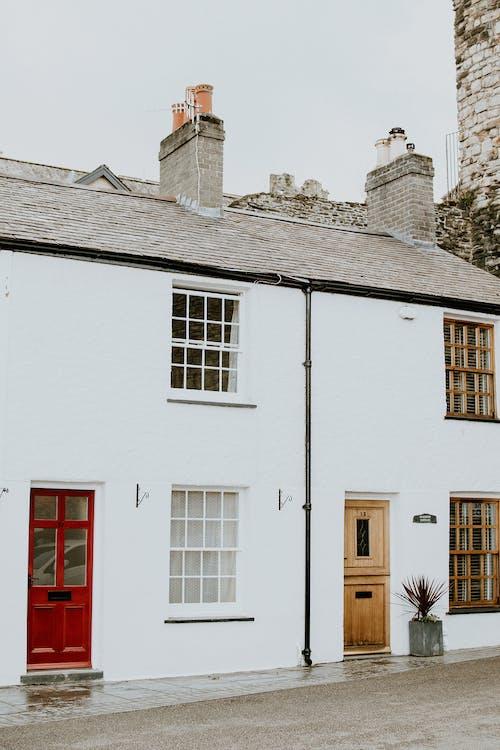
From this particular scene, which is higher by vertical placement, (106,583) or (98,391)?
(98,391)

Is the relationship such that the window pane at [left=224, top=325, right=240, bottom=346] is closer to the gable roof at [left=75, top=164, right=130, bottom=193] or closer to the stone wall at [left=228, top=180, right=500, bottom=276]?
the stone wall at [left=228, top=180, right=500, bottom=276]

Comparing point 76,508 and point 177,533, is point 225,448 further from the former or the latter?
point 76,508

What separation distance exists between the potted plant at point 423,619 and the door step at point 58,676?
15.9ft

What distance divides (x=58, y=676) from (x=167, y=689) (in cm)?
137

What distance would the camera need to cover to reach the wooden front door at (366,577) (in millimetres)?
15008

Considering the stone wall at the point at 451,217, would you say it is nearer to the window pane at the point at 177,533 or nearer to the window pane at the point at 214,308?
the window pane at the point at 214,308

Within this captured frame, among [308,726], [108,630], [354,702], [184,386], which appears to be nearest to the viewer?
[308,726]

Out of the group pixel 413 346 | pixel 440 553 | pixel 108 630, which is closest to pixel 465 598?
pixel 440 553

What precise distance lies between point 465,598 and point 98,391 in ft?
22.2

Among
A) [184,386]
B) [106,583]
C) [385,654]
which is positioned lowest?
[385,654]

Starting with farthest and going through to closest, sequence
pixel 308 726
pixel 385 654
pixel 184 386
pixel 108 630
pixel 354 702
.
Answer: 1. pixel 385 654
2. pixel 184 386
3. pixel 108 630
4. pixel 354 702
5. pixel 308 726

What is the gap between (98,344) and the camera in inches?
526

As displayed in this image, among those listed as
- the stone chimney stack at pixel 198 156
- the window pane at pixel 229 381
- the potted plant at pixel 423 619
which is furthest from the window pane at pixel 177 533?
the stone chimney stack at pixel 198 156

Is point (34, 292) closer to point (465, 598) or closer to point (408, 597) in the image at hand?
point (408, 597)
